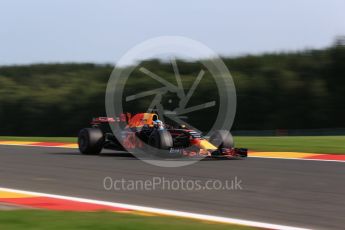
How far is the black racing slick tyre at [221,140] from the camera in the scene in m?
13.9

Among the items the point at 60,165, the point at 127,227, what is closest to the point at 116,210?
the point at 127,227

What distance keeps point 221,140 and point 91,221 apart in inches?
307

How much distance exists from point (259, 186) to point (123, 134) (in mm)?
5918

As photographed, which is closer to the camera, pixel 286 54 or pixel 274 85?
pixel 274 85

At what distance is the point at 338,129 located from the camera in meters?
31.3

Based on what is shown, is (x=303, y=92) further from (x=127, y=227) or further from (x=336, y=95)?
(x=127, y=227)

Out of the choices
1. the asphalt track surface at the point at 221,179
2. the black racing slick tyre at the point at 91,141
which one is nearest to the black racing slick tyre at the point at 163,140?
the asphalt track surface at the point at 221,179

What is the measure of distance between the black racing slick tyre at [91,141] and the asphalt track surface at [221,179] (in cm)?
47

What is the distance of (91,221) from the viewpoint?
20.7 ft

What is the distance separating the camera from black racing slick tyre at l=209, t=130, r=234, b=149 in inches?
546

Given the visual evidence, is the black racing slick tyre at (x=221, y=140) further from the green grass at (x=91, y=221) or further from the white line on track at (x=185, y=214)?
the green grass at (x=91, y=221)

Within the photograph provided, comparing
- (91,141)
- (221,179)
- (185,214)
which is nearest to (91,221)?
(185,214)

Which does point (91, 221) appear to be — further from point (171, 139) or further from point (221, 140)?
point (221, 140)

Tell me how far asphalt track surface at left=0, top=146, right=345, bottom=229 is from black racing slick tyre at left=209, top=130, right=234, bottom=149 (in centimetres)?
40
